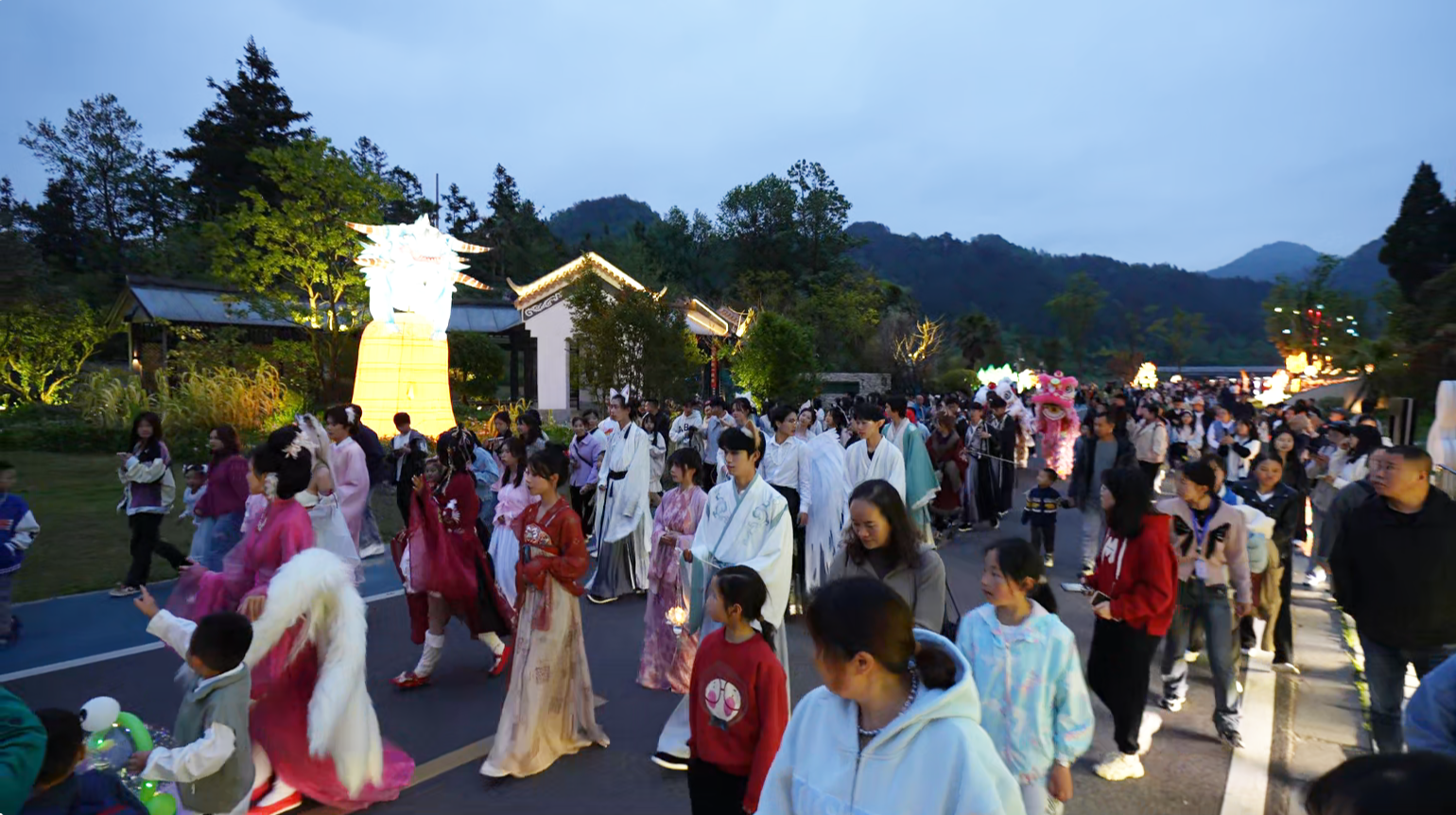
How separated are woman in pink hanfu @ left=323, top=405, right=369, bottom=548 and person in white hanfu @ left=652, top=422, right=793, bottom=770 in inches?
192

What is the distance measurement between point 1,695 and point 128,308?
26166mm

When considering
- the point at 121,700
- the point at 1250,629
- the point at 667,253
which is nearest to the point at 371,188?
the point at 121,700

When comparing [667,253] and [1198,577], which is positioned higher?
Result: [667,253]

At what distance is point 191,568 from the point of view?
4.27m

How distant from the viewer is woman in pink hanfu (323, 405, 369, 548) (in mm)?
7801

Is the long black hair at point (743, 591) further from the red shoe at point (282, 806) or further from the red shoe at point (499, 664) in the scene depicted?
the red shoe at point (499, 664)

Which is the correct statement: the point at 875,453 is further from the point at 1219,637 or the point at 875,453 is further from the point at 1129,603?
the point at 1129,603

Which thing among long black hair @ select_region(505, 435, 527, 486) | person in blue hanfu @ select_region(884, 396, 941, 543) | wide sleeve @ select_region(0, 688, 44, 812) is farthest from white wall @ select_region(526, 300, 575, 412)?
wide sleeve @ select_region(0, 688, 44, 812)

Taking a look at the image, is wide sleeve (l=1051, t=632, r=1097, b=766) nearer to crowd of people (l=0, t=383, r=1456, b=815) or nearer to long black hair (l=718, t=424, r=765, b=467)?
crowd of people (l=0, t=383, r=1456, b=815)

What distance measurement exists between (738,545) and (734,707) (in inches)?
59.0

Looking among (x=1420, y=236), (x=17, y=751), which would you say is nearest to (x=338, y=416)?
(x=17, y=751)

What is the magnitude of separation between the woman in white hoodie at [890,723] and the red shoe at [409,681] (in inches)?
172

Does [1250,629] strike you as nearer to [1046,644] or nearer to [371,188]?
[1046,644]

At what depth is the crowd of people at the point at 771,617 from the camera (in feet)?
5.97
